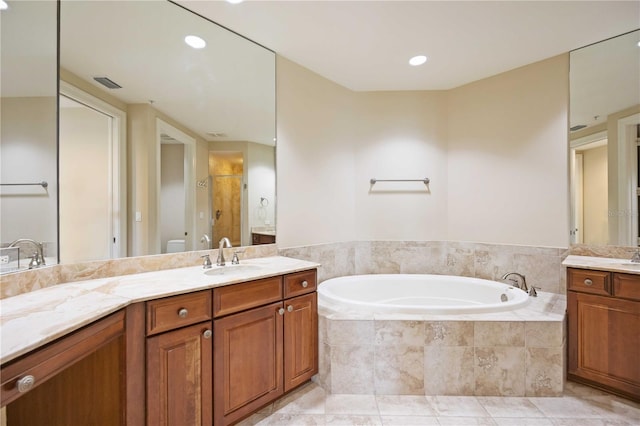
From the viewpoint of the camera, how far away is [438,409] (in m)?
1.90

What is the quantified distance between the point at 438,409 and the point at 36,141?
8.85 ft

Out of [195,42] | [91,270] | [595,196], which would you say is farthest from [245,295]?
[595,196]

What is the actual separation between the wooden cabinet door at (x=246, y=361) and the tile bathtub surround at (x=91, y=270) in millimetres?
622

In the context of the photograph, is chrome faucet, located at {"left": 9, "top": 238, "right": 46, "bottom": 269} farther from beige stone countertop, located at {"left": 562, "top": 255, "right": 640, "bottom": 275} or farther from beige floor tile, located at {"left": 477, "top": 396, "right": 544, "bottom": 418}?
beige stone countertop, located at {"left": 562, "top": 255, "right": 640, "bottom": 275}

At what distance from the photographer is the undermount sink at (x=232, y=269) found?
76.3 inches

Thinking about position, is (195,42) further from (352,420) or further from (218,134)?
(352,420)

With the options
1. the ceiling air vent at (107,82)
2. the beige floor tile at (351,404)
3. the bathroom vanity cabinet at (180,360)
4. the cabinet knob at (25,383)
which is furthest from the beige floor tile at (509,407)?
the ceiling air vent at (107,82)

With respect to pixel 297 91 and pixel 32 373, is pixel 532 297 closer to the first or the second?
pixel 297 91

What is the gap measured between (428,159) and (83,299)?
3059mm

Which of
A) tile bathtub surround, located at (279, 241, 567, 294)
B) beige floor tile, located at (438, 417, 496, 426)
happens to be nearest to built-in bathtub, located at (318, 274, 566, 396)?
beige floor tile, located at (438, 417, 496, 426)

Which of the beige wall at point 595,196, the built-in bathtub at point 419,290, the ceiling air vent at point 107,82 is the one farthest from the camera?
the built-in bathtub at point 419,290

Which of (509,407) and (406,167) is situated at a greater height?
(406,167)

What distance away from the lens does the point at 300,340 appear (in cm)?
197

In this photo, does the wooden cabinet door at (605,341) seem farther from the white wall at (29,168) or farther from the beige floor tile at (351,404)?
the white wall at (29,168)
